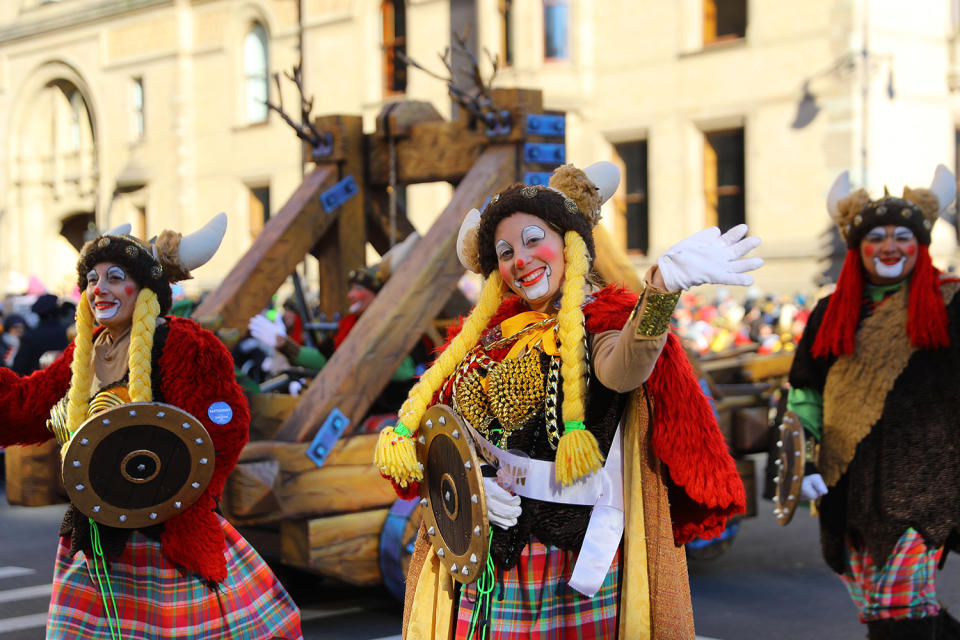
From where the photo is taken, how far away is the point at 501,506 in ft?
9.66

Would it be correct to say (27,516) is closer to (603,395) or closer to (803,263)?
(603,395)

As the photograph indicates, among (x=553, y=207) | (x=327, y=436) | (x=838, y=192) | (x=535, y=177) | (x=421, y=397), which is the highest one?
(x=535, y=177)

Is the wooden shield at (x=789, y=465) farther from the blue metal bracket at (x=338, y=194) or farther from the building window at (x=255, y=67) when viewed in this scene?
the building window at (x=255, y=67)

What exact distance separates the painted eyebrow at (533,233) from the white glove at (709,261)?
60cm

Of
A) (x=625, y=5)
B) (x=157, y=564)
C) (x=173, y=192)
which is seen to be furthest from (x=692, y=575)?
(x=173, y=192)

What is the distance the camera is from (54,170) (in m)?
29.9

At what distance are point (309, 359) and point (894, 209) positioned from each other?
124 inches

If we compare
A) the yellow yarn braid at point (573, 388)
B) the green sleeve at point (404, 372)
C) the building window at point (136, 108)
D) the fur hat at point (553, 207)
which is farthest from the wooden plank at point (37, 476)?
the building window at point (136, 108)

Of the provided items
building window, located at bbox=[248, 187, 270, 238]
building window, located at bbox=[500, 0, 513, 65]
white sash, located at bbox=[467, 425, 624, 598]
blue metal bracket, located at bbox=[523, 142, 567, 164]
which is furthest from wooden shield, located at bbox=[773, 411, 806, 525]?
building window, located at bbox=[248, 187, 270, 238]

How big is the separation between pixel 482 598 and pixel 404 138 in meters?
4.31

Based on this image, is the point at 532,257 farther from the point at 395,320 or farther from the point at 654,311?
the point at 395,320

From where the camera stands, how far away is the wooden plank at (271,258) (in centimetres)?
658

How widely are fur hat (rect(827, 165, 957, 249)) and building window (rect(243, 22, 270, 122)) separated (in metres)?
20.7

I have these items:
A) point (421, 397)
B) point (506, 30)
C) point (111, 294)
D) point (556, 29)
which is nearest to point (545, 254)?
point (421, 397)
